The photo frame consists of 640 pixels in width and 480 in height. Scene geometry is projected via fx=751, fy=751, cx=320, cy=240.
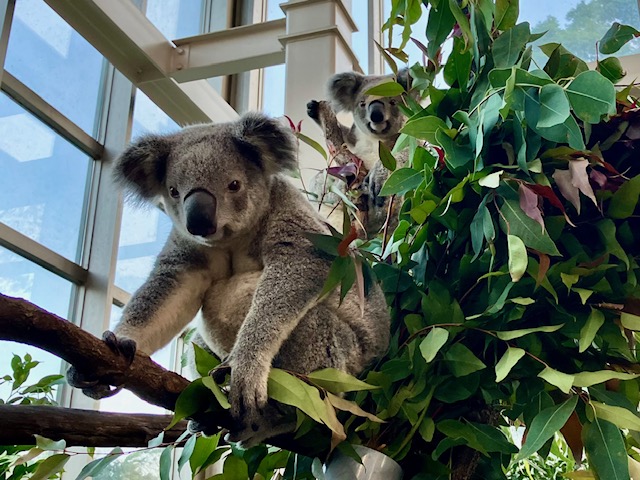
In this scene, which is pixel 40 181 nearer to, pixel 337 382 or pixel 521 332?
pixel 337 382

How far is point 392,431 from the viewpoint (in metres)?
1.74

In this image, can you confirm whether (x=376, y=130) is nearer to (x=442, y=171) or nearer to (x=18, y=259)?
(x=442, y=171)

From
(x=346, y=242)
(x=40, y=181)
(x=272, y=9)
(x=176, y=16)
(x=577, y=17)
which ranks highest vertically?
(x=272, y=9)

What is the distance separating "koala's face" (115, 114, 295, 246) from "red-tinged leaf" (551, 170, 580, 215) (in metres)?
0.89

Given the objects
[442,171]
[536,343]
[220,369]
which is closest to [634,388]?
[536,343]

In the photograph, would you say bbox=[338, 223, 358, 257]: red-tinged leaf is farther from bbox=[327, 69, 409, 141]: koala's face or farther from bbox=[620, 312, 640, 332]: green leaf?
bbox=[327, 69, 409, 141]: koala's face

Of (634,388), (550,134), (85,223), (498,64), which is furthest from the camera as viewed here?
(85,223)

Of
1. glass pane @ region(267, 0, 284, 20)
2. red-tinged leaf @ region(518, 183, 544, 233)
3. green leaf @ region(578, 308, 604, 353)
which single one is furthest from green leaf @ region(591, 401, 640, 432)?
glass pane @ region(267, 0, 284, 20)

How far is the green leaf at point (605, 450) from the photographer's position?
1424mm

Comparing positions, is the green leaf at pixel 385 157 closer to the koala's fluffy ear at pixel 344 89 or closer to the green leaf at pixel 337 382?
the green leaf at pixel 337 382

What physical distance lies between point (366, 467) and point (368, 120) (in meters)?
2.45

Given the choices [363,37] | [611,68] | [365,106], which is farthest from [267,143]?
[363,37]

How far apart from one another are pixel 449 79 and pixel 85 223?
15.1ft

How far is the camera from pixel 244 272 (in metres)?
2.19
